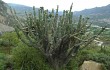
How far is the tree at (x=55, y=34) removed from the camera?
10531 mm

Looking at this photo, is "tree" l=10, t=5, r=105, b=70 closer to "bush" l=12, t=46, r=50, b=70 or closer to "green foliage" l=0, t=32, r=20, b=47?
"bush" l=12, t=46, r=50, b=70

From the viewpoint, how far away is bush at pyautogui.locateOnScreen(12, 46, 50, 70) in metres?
Answer: 10.8

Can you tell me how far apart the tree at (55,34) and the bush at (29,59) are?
11.6 inches

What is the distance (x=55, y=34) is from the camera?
411 inches

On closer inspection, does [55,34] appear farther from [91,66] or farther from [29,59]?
[91,66]

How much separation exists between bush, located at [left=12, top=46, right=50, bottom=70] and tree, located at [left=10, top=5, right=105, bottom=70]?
29 centimetres

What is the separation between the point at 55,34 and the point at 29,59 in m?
1.55

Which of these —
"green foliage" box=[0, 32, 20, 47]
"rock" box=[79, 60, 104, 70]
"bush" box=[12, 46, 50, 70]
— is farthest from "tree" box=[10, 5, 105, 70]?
"green foliage" box=[0, 32, 20, 47]

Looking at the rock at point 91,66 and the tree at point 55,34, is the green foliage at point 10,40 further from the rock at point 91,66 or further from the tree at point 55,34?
the tree at point 55,34

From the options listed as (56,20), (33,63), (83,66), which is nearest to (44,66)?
(33,63)

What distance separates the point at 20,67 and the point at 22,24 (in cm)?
184

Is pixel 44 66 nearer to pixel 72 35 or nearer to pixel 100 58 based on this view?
pixel 72 35

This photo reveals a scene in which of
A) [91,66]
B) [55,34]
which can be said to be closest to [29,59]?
[55,34]

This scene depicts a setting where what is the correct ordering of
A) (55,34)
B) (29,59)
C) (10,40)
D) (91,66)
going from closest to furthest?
(55,34) < (29,59) < (91,66) < (10,40)
